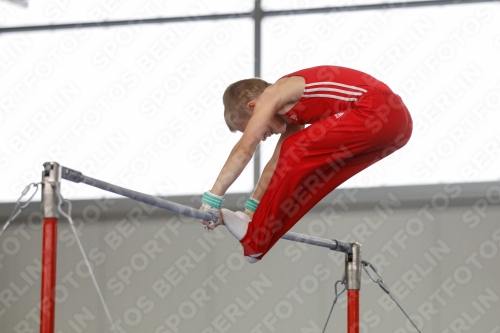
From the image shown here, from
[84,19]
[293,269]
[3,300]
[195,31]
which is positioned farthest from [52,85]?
[293,269]

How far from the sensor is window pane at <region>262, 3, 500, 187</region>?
17.0 ft

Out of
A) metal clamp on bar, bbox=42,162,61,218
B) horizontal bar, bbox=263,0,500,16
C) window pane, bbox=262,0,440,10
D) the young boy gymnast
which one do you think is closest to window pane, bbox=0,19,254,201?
window pane, bbox=262,0,440,10

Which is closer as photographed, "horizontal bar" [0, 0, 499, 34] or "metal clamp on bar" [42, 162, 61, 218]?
"metal clamp on bar" [42, 162, 61, 218]

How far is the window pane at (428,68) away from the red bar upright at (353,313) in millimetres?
2170

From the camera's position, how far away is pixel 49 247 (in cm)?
196

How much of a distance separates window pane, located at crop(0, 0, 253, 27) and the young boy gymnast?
3070mm

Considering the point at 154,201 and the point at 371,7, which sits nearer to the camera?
the point at 154,201

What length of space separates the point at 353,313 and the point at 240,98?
43.6 inches

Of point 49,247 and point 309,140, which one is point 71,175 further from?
point 309,140

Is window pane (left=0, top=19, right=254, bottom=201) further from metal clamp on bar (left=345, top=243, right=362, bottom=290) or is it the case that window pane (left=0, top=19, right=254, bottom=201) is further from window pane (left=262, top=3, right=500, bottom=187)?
metal clamp on bar (left=345, top=243, right=362, bottom=290)

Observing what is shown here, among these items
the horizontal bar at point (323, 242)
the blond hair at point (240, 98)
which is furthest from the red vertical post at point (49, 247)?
the horizontal bar at point (323, 242)

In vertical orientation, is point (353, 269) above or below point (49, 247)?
below

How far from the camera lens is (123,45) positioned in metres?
5.88

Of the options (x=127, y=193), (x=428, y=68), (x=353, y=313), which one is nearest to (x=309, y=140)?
(x=127, y=193)
